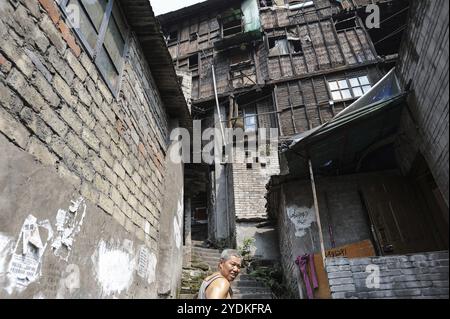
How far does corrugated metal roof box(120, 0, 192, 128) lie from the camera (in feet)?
14.5

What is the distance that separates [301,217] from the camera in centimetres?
637

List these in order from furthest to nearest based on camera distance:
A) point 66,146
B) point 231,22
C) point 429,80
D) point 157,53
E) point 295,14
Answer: point 231,22 < point 295,14 < point 157,53 < point 429,80 < point 66,146

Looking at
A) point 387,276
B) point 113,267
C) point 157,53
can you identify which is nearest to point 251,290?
point 387,276

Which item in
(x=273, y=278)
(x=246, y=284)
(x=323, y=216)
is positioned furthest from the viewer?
(x=273, y=278)

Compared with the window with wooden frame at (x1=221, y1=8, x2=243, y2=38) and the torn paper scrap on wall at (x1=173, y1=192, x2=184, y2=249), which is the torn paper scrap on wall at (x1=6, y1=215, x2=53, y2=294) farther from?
the window with wooden frame at (x1=221, y1=8, x2=243, y2=38)

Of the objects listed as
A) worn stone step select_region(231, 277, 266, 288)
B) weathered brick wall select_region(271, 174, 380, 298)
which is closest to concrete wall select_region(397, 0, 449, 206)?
weathered brick wall select_region(271, 174, 380, 298)

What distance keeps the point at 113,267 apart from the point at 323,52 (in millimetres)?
13288

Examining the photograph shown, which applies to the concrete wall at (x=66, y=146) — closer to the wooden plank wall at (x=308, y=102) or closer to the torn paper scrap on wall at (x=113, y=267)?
the torn paper scrap on wall at (x=113, y=267)

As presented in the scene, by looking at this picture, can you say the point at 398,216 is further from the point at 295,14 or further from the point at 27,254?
the point at 295,14

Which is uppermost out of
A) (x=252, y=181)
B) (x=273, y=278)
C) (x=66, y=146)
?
(x=252, y=181)

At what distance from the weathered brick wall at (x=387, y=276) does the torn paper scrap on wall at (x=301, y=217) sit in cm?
270
